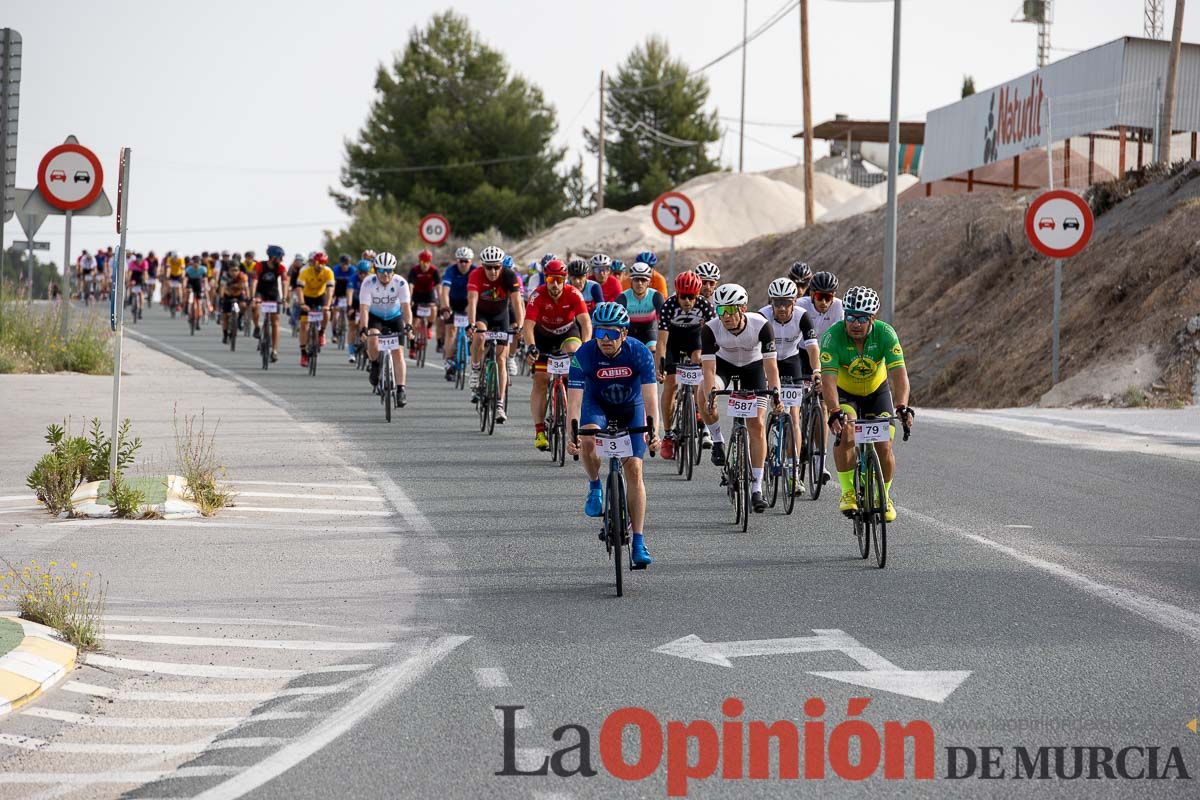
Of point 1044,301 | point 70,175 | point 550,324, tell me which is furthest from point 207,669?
point 1044,301

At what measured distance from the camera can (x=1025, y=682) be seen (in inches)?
289

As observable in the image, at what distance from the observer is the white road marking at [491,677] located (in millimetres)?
7281

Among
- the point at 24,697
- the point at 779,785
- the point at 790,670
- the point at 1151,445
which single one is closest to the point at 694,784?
the point at 779,785

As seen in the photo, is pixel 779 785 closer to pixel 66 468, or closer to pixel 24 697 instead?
pixel 24 697

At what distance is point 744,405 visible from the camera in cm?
1280

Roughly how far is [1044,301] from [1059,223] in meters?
8.66

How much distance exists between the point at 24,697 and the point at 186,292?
42.4 meters

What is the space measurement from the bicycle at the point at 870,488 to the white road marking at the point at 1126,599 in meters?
0.94

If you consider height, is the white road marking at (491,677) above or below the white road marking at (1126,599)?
below

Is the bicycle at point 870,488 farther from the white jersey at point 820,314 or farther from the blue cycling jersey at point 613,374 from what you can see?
the white jersey at point 820,314

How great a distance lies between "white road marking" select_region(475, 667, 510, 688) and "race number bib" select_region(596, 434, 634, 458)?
8.50ft

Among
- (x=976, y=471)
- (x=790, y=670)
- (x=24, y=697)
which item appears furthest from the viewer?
(x=976, y=471)

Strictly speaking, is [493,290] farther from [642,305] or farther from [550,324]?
[550,324]

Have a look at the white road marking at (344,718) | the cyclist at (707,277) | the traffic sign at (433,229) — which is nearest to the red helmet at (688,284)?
the cyclist at (707,277)
